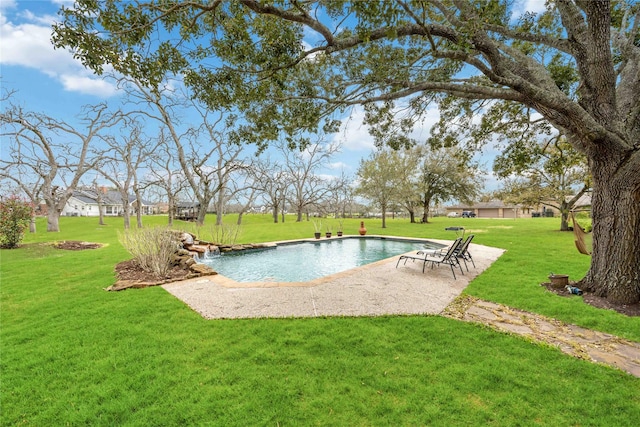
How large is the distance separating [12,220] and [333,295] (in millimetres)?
13991

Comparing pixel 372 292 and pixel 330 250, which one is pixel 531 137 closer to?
pixel 372 292

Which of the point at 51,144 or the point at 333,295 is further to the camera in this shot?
the point at 51,144

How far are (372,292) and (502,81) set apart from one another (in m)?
4.10

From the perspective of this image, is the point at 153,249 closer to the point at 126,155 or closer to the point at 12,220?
the point at 12,220

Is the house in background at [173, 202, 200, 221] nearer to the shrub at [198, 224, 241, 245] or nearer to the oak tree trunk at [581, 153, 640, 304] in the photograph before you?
the shrub at [198, 224, 241, 245]

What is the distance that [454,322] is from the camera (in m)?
3.90

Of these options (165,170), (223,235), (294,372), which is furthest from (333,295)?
(165,170)

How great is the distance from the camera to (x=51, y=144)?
18000 mm

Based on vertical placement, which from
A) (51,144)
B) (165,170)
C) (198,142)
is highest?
(198,142)

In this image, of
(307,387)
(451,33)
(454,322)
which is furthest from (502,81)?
(307,387)

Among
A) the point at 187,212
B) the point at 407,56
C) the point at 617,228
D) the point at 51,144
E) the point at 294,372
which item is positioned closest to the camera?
the point at 294,372

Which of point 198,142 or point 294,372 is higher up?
point 198,142

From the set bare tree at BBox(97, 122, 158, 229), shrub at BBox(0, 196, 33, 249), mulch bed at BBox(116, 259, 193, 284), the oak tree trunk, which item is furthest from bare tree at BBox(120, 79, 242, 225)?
the oak tree trunk

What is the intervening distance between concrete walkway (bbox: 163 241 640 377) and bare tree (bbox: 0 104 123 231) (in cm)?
1873
